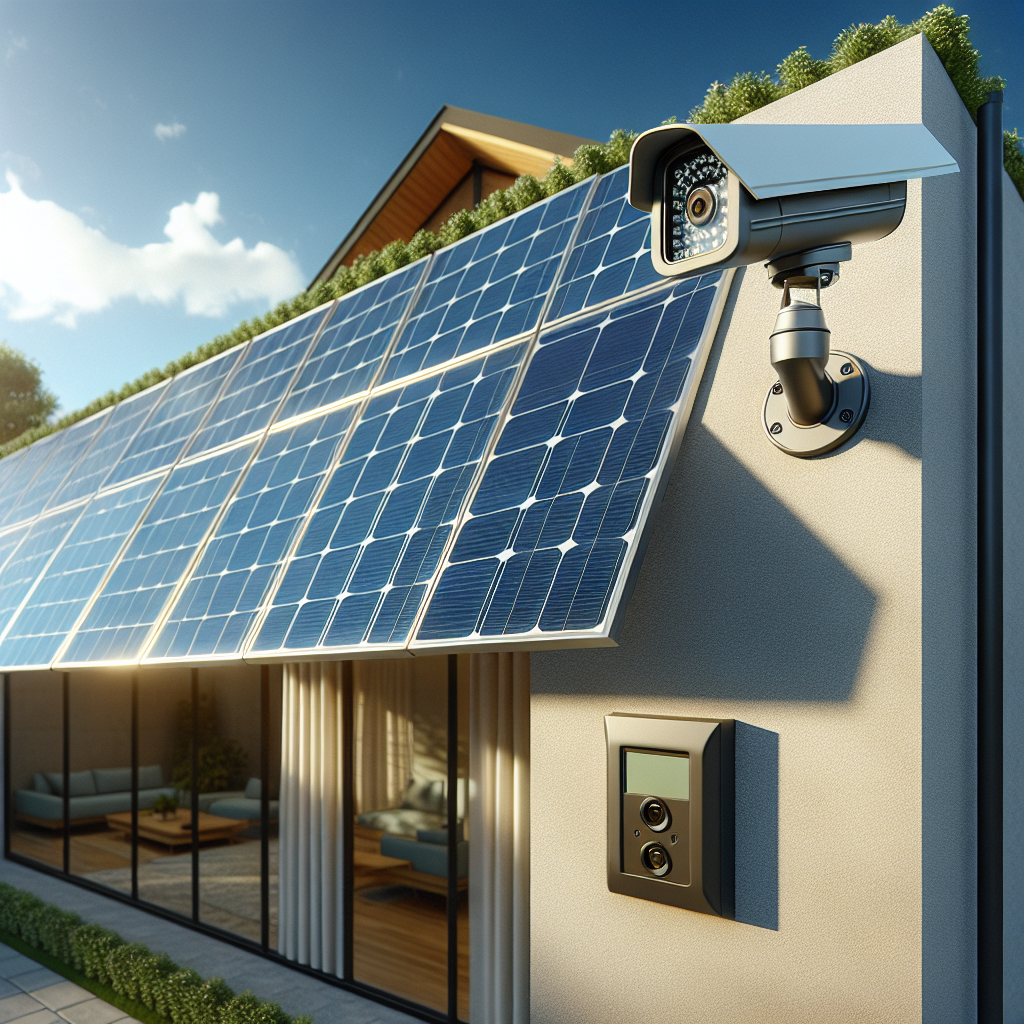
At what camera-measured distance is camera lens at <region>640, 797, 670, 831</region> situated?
16.8 ft

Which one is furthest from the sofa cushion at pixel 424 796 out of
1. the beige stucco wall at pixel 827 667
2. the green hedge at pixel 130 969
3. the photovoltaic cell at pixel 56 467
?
the beige stucco wall at pixel 827 667

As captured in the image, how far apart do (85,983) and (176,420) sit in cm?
712

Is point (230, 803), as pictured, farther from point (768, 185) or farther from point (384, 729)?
point (768, 185)

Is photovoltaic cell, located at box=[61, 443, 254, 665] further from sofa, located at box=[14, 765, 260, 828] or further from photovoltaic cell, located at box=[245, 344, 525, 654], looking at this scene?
sofa, located at box=[14, 765, 260, 828]

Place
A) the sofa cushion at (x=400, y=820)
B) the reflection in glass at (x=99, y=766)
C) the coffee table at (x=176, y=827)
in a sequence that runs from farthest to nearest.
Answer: the reflection in glass at (x=99, y=766) → the coffee table at (x=176, y=827) → the sofa cushion at (x=400, y=820)

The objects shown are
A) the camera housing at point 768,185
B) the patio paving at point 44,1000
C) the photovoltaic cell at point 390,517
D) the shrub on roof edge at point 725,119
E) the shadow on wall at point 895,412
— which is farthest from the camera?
the patio paving at point 44,1000

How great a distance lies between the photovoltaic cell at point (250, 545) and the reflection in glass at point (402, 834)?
3.23 meters

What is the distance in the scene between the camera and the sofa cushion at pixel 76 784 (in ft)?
52.7

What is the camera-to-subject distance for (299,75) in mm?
69938

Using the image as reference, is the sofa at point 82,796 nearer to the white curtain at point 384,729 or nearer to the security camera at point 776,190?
the white curtain at point 384,729

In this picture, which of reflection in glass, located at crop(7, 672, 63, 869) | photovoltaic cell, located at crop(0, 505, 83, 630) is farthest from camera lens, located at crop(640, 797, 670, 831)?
reflection in glass, located at crop(7, 672, 63, 869)

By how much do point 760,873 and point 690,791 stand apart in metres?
0.56

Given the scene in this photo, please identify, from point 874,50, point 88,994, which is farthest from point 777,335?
point 88,994

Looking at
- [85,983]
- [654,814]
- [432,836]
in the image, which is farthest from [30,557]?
[654,814]
